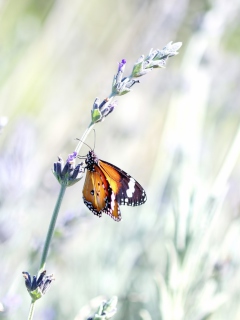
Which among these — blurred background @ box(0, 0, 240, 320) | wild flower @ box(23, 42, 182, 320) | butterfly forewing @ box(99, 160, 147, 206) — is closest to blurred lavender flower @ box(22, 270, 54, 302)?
wild flower @ box(23, 42, 182, 320)

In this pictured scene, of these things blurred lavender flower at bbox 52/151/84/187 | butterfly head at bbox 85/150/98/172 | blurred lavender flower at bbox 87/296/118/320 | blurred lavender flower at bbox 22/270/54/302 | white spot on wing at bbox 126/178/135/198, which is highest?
butterfly head at bbox 85/150/98/172

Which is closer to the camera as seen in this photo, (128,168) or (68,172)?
(68,172)

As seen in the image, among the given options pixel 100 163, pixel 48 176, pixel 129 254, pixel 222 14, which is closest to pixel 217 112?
pixel 222 14

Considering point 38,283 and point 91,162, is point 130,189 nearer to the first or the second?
point 91,162

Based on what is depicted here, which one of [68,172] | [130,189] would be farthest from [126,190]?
[68,172]

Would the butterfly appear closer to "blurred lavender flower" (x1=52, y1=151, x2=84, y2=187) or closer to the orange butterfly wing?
the orange butterfly wing

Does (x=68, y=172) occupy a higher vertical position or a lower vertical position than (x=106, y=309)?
higher
